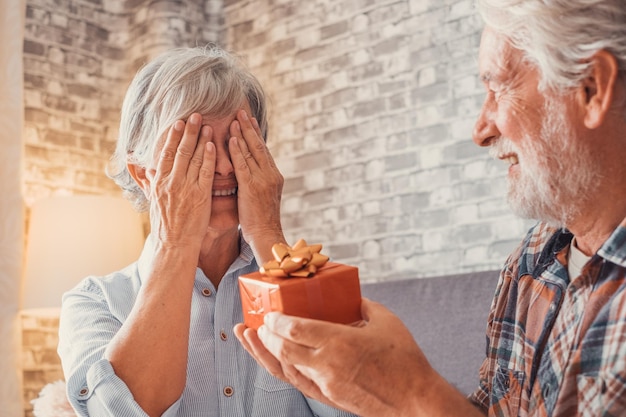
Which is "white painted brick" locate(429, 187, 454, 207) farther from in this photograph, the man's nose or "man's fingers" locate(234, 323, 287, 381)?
"man's fingers" locate(234, 323, 287, 381)

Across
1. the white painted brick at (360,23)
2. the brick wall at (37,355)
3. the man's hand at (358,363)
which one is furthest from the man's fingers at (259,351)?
the brick wall at (37,355)

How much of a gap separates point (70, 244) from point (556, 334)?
213cm

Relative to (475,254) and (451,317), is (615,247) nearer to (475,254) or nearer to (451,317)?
(451,317)

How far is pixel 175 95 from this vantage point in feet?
4.73

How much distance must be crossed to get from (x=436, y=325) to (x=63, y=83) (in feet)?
6.80

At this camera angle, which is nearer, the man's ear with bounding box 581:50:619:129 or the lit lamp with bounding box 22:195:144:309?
the man's ear with bounding box 581:50:619:129

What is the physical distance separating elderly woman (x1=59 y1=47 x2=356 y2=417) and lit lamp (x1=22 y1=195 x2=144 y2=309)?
1.31 m

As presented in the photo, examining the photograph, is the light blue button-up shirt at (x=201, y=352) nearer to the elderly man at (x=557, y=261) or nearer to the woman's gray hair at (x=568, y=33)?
the elderly man at (x=557, y=261)

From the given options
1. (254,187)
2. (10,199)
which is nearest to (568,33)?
(254,187)

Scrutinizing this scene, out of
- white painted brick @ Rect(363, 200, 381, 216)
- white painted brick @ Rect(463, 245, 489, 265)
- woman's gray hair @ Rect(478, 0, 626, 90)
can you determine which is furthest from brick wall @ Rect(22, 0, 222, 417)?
woman's gray hair @ Rect(478, 0, 626, 90)

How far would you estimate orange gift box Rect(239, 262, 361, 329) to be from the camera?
0.96m

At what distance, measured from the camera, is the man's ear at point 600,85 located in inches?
39.3

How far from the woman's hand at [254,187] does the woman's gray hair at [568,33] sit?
59 cm

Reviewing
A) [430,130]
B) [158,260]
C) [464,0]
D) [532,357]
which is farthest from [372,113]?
[532,357]
